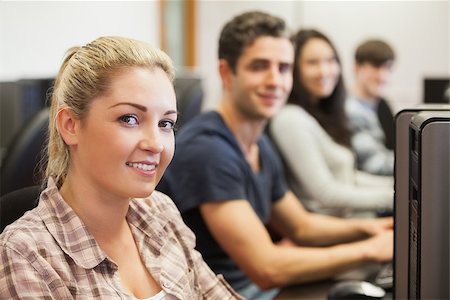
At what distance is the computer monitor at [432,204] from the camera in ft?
3.23

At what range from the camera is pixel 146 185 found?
100cm

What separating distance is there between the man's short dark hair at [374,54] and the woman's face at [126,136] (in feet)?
8.91

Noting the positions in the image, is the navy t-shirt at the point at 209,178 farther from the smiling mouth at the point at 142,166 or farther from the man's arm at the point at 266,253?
the smiling mouth at the point at 142,166

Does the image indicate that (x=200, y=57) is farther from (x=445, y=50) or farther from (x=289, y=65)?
(x=289, y=65)

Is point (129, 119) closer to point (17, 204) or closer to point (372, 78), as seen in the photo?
point (17, 204)

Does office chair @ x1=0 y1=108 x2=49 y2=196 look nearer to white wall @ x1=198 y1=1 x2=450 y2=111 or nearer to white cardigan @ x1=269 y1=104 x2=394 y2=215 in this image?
white cardigan @ x1=269 y1=104 x2=394 y2=215

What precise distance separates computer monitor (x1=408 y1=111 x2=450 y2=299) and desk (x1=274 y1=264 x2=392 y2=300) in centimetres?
48

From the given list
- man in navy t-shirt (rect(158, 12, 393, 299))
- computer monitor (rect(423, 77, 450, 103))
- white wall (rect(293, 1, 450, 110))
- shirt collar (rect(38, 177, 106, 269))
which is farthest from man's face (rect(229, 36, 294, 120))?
white wall (rect(293, 1, 450, 110))

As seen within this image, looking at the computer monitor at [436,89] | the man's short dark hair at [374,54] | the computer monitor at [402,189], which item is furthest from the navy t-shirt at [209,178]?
the man's short dark hair at [374,54]

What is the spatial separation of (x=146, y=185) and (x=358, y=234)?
1084 mm

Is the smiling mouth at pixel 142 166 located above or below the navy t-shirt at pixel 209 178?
above

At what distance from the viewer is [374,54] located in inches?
142

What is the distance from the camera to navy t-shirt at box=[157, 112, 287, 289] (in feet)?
5.34

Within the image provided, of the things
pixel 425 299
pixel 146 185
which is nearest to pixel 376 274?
pixel 425 299
